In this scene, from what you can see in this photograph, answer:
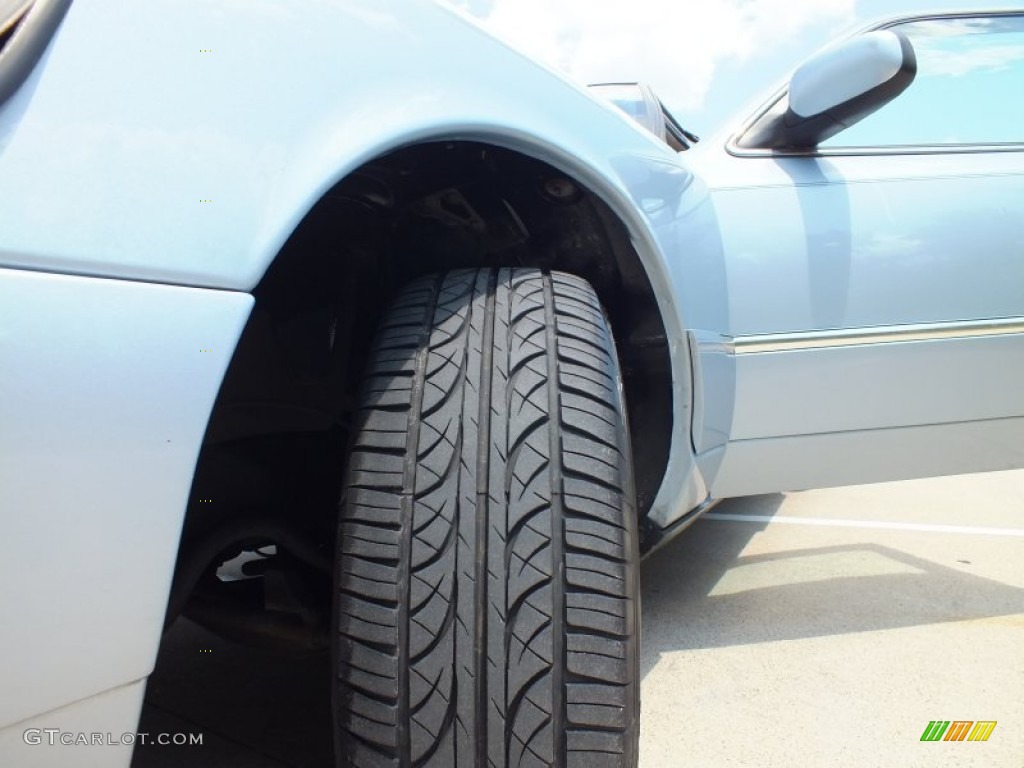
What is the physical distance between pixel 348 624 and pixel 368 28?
0.68m

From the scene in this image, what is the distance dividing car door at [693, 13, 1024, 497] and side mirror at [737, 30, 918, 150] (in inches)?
2.0

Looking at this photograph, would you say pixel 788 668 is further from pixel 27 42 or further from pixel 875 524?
pixel 27 42

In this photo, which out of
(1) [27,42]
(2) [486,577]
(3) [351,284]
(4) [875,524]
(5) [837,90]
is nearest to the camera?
(1) [27,42]

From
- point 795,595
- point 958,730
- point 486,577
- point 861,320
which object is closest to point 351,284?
point 486,577

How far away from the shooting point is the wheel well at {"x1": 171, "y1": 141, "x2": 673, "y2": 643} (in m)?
1.20

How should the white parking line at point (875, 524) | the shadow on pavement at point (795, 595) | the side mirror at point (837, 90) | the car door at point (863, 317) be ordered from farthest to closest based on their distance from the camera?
the white parking line at point (875, 524), the shadow on pavement at point (795, 595), the car door at point (863, 317), the side mirror at point (837, 90)

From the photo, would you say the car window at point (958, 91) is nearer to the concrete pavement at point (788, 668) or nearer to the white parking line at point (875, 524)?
the concrete pavement at point (788, 668)

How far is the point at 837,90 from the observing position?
1602mm

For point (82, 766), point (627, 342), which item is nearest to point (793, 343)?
point (627, 342)

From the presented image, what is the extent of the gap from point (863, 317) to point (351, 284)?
1.04 m

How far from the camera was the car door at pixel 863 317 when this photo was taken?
1.62m

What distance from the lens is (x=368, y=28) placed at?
0.92m

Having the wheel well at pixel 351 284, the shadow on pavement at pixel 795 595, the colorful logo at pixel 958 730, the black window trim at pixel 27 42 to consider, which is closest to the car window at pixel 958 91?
the wheel well at pixel 351 284

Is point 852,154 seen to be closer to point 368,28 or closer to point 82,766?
point 368,28
